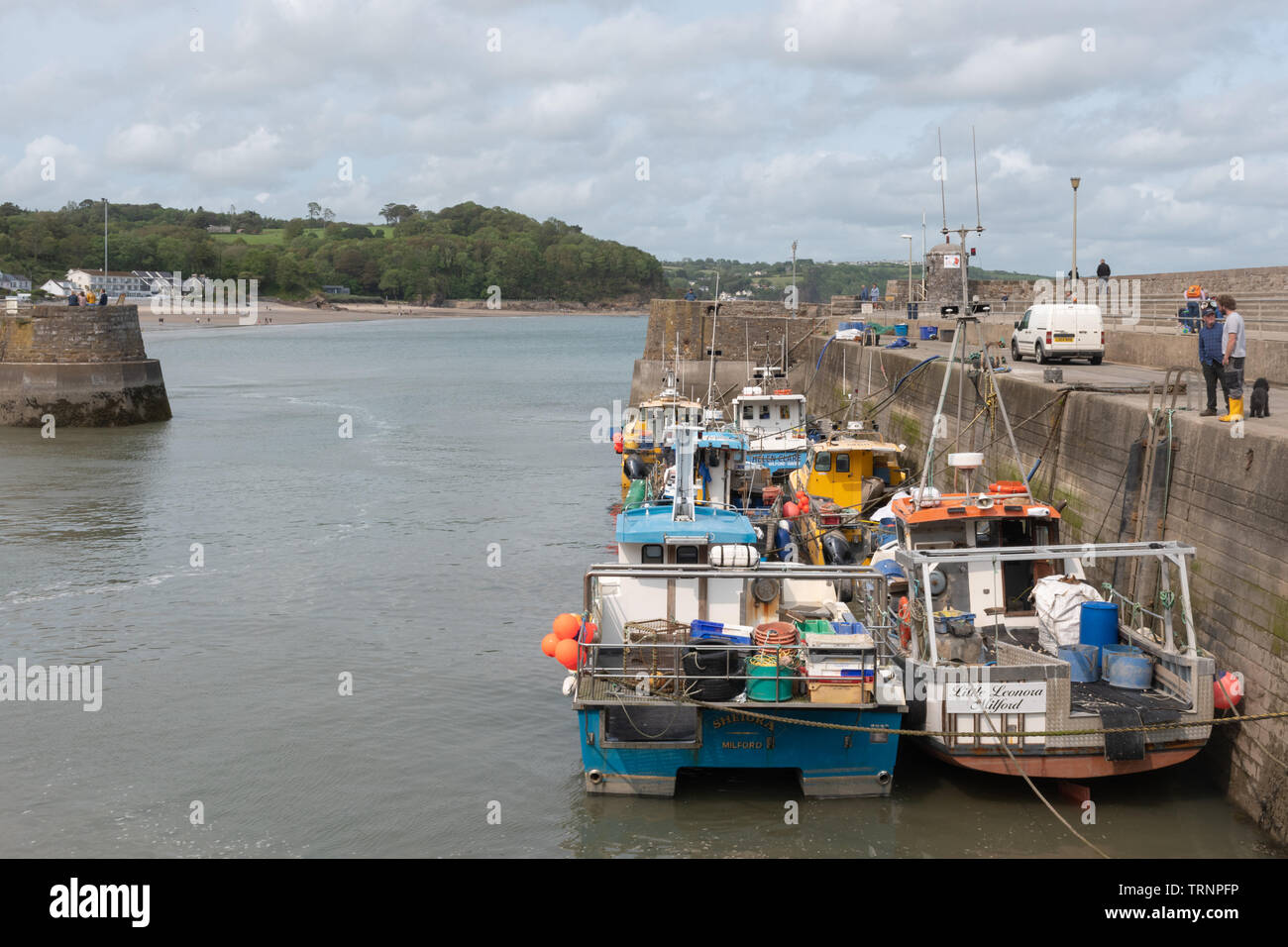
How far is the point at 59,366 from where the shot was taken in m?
45.8

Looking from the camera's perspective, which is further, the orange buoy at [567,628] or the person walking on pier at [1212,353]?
the person walking on pier at [1212,353]

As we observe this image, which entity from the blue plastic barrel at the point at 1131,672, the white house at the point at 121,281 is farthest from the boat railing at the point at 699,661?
the white house at the point at 121,281

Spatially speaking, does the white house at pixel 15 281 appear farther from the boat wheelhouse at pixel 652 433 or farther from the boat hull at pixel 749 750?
the boat hull at pixel 749 750

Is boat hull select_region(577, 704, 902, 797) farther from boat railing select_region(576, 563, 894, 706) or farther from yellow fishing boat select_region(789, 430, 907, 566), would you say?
yellow fishing boat select_region(789, 430, 907, 566)

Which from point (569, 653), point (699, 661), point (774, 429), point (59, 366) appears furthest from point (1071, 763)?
point (59, 366)

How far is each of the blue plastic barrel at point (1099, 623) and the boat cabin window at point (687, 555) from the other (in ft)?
14.7

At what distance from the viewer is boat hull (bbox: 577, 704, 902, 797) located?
1204 centimetres

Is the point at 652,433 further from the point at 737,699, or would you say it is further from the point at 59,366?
the point at 59,366

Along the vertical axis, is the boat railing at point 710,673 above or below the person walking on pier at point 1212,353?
below

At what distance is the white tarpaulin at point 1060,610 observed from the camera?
13344mm

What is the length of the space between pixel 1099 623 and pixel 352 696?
937cm

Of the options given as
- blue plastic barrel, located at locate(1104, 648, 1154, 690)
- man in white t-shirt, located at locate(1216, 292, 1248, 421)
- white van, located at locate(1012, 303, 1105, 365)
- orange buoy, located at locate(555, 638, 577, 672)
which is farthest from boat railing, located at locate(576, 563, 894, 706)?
white van, located at locate(1012, 303, 1105, 365)

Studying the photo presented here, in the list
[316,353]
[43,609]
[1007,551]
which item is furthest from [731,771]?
[316,353]
